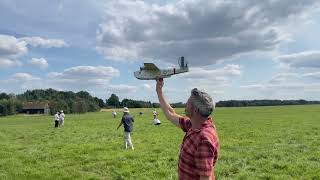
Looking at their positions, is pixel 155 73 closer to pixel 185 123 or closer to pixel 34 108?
pixel 185 123

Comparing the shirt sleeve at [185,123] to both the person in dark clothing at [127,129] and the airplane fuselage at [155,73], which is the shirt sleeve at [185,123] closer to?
the airplane fuselage at [155,73]

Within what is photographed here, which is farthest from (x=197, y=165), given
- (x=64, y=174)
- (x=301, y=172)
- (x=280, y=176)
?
(x=64, y=174)

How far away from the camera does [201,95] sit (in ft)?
15.8

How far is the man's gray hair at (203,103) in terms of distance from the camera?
4789mm

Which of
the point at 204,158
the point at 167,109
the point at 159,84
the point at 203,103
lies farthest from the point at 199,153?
the point at 167,109

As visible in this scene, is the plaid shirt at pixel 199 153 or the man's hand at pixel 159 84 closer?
the plaid shirt at pixel 199 153

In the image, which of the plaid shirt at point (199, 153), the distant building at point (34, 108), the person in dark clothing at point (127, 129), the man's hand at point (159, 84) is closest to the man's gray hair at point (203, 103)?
the plaid shirt at point (199, 153)

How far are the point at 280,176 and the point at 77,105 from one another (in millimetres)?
145845

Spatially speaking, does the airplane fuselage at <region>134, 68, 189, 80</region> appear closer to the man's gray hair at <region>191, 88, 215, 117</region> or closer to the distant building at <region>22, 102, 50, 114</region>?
the man's gray hair at <region>191, 88, 215, 117</region>

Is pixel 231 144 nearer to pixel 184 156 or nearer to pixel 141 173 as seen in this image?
pixel 141 173

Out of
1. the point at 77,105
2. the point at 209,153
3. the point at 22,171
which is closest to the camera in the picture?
the point at 209,153

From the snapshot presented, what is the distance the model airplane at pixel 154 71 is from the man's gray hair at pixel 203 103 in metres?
0.39

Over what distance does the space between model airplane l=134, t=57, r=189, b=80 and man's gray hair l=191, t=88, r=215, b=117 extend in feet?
1.26

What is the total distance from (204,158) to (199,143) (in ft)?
0.56
